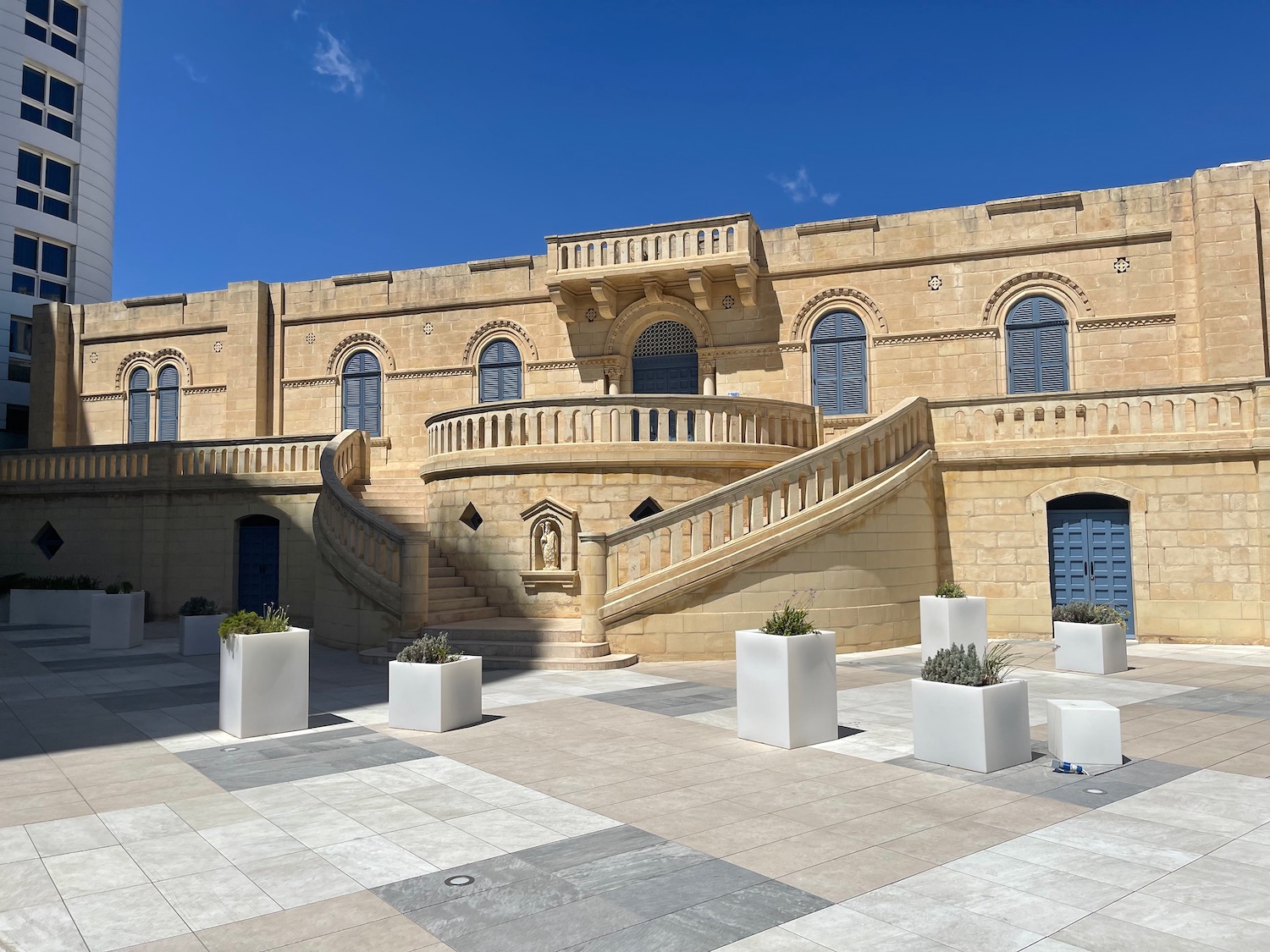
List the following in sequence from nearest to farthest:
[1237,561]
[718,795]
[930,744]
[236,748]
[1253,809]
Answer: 1. [1253,809]
2. [718,795]
3. [930,744]
4. [236,748]
5. [1237,561]

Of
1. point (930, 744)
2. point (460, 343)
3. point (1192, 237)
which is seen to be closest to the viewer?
point (930, 744)

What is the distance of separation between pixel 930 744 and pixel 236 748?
615 cm

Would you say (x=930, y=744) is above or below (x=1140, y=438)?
below

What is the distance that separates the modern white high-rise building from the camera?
2795 cm

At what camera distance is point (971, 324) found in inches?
768

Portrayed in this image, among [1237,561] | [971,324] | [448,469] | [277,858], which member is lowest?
[277,858]

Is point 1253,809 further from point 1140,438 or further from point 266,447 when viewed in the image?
point 266,447

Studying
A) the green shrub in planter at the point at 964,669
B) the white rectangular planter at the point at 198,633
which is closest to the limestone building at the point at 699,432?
the white rectangular planter at the point at 198,633

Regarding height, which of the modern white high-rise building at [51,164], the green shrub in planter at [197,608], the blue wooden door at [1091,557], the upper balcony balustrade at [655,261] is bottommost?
the green shrub in planter at [197,608]

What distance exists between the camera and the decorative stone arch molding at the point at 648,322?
2111 centimetres

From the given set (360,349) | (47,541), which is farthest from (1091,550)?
(47,541)

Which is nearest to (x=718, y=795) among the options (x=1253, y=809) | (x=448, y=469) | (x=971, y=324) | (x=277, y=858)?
(x=277, y=858)

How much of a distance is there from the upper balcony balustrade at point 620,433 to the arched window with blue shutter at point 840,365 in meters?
4.42

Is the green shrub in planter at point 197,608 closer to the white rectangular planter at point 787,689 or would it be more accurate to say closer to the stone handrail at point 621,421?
the stone handrail at point 621,421
